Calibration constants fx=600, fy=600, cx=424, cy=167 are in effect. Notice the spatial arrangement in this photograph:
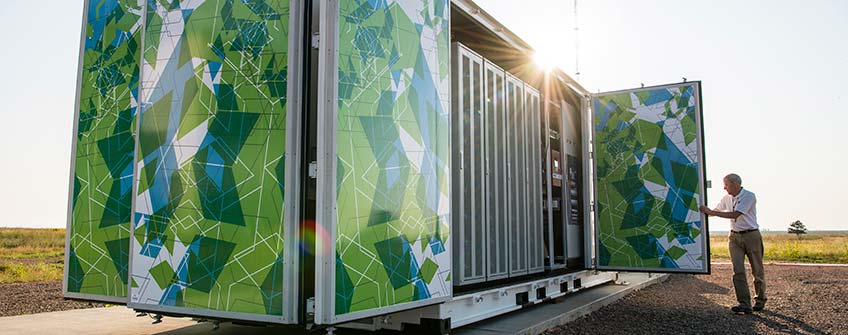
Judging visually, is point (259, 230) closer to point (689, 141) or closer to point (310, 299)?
point (310, 299)

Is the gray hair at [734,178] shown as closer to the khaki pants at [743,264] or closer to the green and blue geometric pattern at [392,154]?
the khaki pants at [743,264]

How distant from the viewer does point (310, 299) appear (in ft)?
11.1

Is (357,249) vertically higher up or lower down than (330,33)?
lower down

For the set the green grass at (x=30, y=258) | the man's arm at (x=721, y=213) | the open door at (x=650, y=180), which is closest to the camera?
the man's arm at (x=721, y=213)

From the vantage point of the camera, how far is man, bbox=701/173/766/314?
636 cm

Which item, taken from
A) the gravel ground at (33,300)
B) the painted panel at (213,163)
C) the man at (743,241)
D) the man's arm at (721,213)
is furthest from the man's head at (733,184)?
the gravel ground at (33,300)

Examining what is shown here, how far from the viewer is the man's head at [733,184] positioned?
6543 millimetres

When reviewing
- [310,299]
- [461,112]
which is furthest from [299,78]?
[461,112]

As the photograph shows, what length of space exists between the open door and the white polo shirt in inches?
12.5

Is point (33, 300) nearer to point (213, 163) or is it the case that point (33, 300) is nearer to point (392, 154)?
point (213, 163)

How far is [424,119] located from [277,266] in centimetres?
133

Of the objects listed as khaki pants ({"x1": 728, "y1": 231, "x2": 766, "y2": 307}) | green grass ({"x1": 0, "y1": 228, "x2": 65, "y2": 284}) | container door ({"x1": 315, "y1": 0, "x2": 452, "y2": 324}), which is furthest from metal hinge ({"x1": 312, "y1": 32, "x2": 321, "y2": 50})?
green grass ({"x1": 0, "y1": 228, "x2": 65, "y2": 284})

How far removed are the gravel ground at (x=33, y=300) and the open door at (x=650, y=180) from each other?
571 cm

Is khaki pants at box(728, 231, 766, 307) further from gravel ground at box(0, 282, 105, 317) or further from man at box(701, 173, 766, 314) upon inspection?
gravel ground at box(0, 282, 105, 317)
